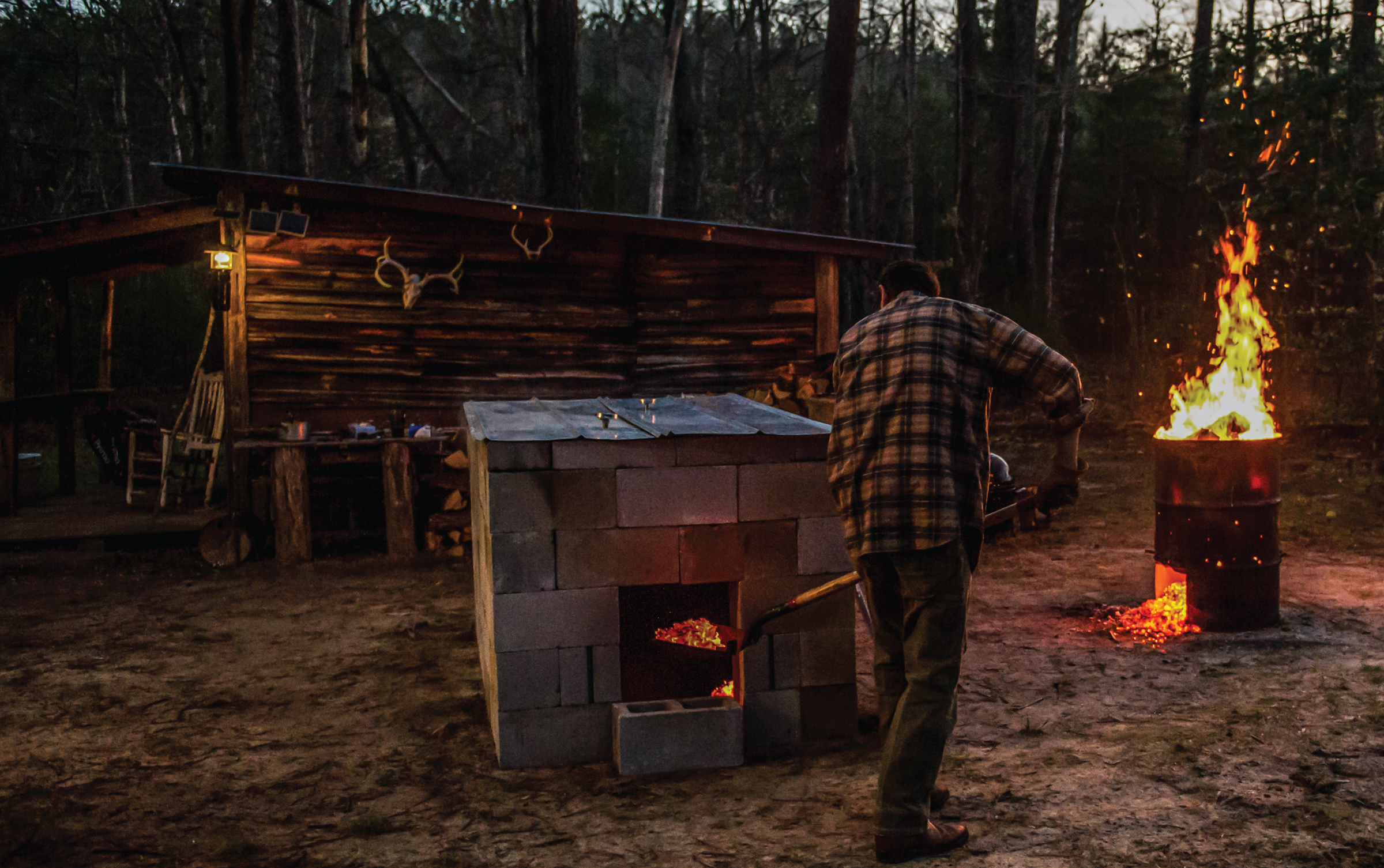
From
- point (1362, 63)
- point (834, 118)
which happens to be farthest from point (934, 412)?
point (834, 118)

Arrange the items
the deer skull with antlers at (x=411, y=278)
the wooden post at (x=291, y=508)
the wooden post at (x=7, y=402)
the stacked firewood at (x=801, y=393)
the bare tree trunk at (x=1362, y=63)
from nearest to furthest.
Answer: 1. the wooden post at (x=291, y=508)
2. the bare tree trunk at (x=1362, y=63)
3. the wooden post at (x=7, y=402)
4. the deer skull with antlers at (x=411, y=278)
5. the stacked firewood at (x=801, y=393)

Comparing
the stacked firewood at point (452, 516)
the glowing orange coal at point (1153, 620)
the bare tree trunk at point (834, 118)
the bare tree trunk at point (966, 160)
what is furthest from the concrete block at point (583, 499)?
the bare tree trunk at point (966, 160)

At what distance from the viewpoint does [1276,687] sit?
5.48 m

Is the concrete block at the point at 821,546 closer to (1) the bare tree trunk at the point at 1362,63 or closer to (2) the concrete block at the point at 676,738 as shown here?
(2) the concrete block at the point at 676,738

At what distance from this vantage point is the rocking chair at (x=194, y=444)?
10867 millimetres

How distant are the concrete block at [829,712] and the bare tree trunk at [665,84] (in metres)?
17.9

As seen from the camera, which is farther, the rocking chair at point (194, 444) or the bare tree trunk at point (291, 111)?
the bare tree trunk at point (291, 111)

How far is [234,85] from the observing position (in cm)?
1666

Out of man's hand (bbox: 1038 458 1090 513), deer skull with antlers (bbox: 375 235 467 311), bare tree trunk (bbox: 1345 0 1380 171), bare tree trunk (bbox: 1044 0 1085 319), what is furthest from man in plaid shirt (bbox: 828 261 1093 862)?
bare tree trunk (bbox: 1044 0 1085 319)

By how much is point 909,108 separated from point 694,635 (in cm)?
2362

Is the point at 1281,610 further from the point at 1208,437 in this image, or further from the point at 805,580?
the point at 805,580

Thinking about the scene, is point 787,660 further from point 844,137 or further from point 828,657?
point 844,137

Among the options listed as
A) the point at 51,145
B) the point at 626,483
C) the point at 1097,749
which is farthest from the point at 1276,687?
the point at 51,145

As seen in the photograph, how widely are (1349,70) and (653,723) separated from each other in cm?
995
